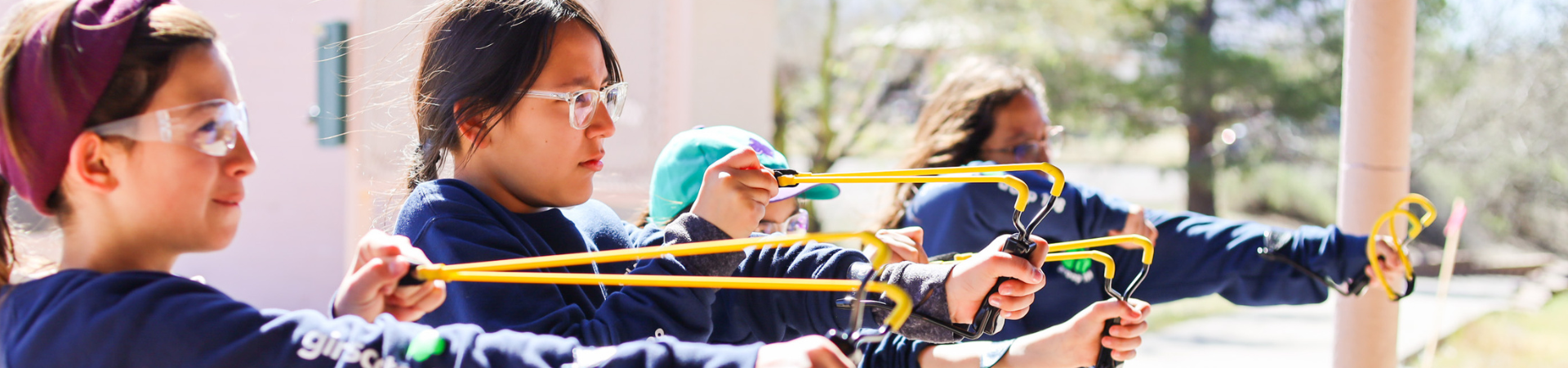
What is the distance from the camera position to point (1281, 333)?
6.29m

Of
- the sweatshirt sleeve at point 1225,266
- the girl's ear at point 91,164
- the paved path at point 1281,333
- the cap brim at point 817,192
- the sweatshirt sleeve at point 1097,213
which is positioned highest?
the girl's ear at point 91,164

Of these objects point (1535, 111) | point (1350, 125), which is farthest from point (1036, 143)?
point (1535, 111)

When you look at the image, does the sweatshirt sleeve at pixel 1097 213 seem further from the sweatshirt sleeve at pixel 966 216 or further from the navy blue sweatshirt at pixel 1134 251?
the sweatshirt sleeve at pixel 966 216

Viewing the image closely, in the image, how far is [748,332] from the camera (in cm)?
185

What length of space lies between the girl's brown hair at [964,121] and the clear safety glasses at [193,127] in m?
1.96

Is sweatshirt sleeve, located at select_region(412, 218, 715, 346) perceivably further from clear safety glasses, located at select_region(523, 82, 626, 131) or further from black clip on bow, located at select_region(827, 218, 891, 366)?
black clip on bow, located at select_region(827, 218, 891, 366)

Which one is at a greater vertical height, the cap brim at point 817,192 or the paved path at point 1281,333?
the cap brim at point 817,192

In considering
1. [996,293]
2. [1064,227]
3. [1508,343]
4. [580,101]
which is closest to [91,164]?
[580,101]

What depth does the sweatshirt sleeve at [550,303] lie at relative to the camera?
1385 mm

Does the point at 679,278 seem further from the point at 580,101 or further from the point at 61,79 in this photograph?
the point at 61,79

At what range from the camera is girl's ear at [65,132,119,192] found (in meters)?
1.07

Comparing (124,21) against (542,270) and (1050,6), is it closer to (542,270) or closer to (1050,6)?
(542,270)

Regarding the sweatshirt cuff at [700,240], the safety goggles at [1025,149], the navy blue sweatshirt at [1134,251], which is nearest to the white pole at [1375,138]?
the navy blue sweatshirt at [1134,251]

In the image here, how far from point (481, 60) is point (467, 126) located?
0.36ft
